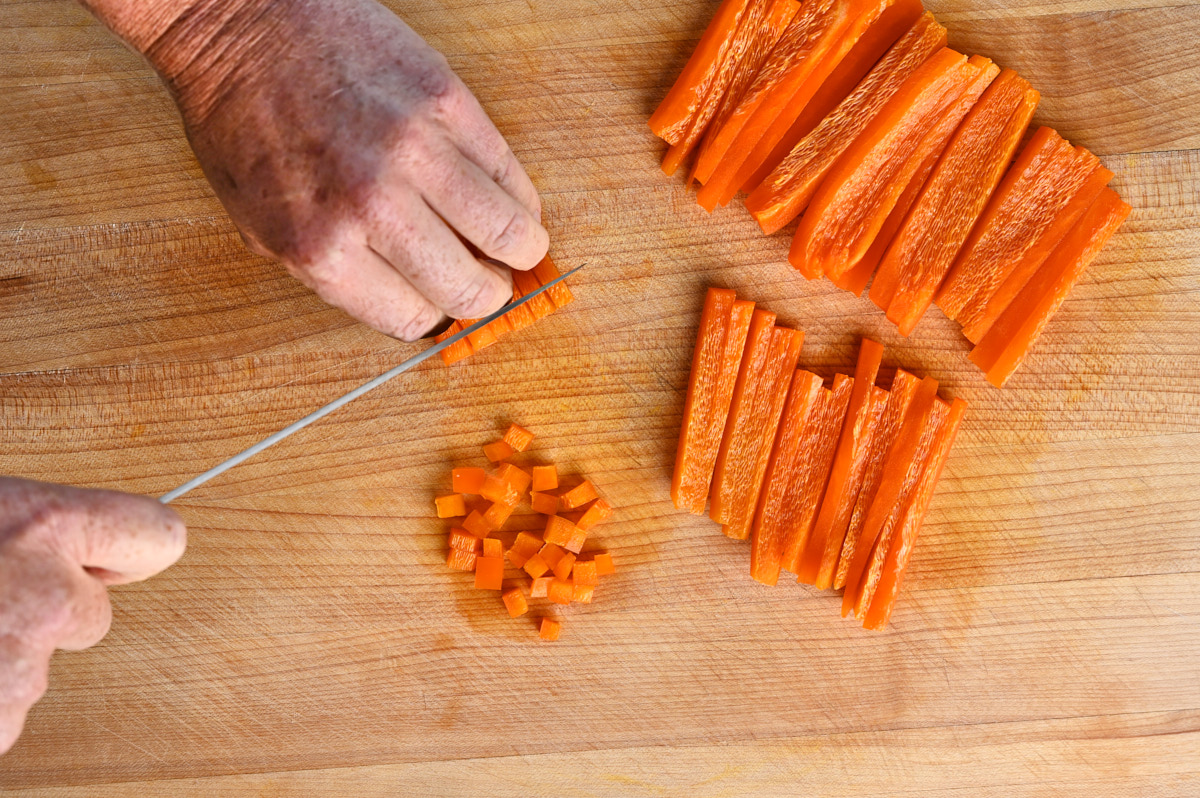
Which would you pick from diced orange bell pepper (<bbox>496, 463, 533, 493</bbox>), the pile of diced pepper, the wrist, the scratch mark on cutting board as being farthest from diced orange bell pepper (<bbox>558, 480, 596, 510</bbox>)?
the scratch mark on cutting board

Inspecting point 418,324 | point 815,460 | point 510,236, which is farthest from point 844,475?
point 418,324

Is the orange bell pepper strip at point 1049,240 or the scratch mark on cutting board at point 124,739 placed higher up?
the orange bell pepper strip at point 1049,240

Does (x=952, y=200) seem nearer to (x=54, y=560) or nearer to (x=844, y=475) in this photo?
(x=844, y=475)

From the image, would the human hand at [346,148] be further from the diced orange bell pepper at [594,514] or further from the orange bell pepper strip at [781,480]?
the orange bell pepper strip at [781,480]

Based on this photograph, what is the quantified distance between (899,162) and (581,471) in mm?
1457

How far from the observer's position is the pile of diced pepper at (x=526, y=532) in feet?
8.64

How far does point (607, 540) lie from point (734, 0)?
181 cm

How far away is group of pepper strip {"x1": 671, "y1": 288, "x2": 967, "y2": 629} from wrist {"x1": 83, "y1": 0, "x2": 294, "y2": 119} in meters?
1.55

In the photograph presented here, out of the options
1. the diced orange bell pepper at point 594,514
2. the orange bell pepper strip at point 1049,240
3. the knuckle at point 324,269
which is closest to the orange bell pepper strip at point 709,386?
the diced orange bell pepper at point 594,514

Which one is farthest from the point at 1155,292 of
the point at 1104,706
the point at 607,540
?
the point at 607,540

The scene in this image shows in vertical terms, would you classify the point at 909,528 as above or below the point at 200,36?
below

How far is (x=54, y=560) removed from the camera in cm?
176

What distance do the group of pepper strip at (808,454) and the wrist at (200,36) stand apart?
1.55 meters

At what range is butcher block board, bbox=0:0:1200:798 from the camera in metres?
2.60
